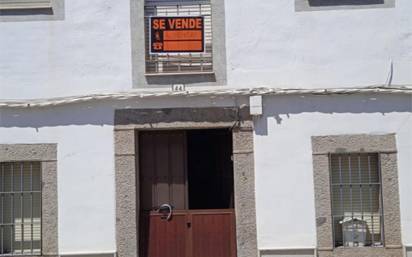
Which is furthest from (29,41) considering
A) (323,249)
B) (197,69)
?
(323,249)

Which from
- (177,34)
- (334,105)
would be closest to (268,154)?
(334,105)

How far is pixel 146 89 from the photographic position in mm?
9203

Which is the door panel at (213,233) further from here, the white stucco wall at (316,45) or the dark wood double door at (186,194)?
the white stucco wall at (316,45)

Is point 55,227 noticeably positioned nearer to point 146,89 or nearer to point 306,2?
point 146,89

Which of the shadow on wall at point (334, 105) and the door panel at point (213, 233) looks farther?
the door panel at point (213, 233)

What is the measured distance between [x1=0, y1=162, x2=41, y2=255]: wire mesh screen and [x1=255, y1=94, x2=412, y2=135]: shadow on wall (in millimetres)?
3117

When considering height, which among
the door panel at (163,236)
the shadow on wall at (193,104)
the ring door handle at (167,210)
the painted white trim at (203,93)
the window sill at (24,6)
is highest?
the window sill at (24,6)

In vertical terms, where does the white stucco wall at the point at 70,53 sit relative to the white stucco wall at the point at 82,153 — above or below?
above

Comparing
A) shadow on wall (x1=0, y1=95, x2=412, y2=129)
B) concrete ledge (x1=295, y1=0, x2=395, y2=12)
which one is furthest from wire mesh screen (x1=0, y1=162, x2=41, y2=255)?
concrete ledge (x1=295, y1=0, x2=395, y2=12)

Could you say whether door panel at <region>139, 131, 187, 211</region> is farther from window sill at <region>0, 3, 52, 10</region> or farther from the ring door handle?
window sill at <region>0, 3, 52, 10</region>

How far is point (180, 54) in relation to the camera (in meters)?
9.35

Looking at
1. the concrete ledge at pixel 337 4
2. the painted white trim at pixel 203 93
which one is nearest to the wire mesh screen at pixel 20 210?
the painted white trim at pixel 203 93

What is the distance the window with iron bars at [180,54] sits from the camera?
933 cm

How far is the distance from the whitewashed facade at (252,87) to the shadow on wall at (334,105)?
0.01 m
